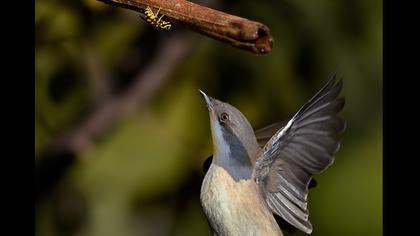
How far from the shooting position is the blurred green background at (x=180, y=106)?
242 centimetres

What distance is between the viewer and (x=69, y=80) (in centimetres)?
245

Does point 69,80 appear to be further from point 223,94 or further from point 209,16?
point 209,16

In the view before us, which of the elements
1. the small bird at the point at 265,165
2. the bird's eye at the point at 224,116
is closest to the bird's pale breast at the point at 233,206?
the small bird at the point at 265,165

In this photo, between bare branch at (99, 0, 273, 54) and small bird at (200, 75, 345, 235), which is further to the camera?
small bird at (200, 75, 345, 235)

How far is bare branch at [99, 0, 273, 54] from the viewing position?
143 cm

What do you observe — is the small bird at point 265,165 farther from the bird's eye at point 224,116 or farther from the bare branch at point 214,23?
the bare branch at point 214,23

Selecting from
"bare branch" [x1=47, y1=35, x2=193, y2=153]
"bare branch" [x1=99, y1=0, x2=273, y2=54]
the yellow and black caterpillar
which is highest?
"bare branch" [x1=99, y1=0, x2=273, y2=54]

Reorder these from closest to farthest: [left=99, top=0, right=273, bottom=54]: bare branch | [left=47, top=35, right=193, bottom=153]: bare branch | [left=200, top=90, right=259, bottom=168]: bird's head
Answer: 1. [left=99, top=0, right=273, bottom=54]: bare branch
2. [left=200, top=90, right=259, bottom=168]: bird's head
3. [left=47, top=35, right=193, bottom=153]: bare branch

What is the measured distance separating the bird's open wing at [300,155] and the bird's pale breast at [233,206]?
0.03 metres

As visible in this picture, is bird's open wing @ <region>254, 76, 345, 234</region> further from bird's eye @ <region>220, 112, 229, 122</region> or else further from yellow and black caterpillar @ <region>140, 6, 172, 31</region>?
yellow and black caterpillar @ <region>140, 6, 172, 31</region>

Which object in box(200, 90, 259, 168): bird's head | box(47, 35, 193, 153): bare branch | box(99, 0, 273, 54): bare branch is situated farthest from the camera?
box(47, 35, 193, 153): bare branch

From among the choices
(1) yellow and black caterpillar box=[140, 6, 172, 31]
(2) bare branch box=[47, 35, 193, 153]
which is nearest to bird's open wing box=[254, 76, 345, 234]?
(1) yellow and black caterpillar box=[140, 6, 172, 31]

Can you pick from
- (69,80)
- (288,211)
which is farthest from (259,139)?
(69,80)

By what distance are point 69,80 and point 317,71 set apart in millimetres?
641
